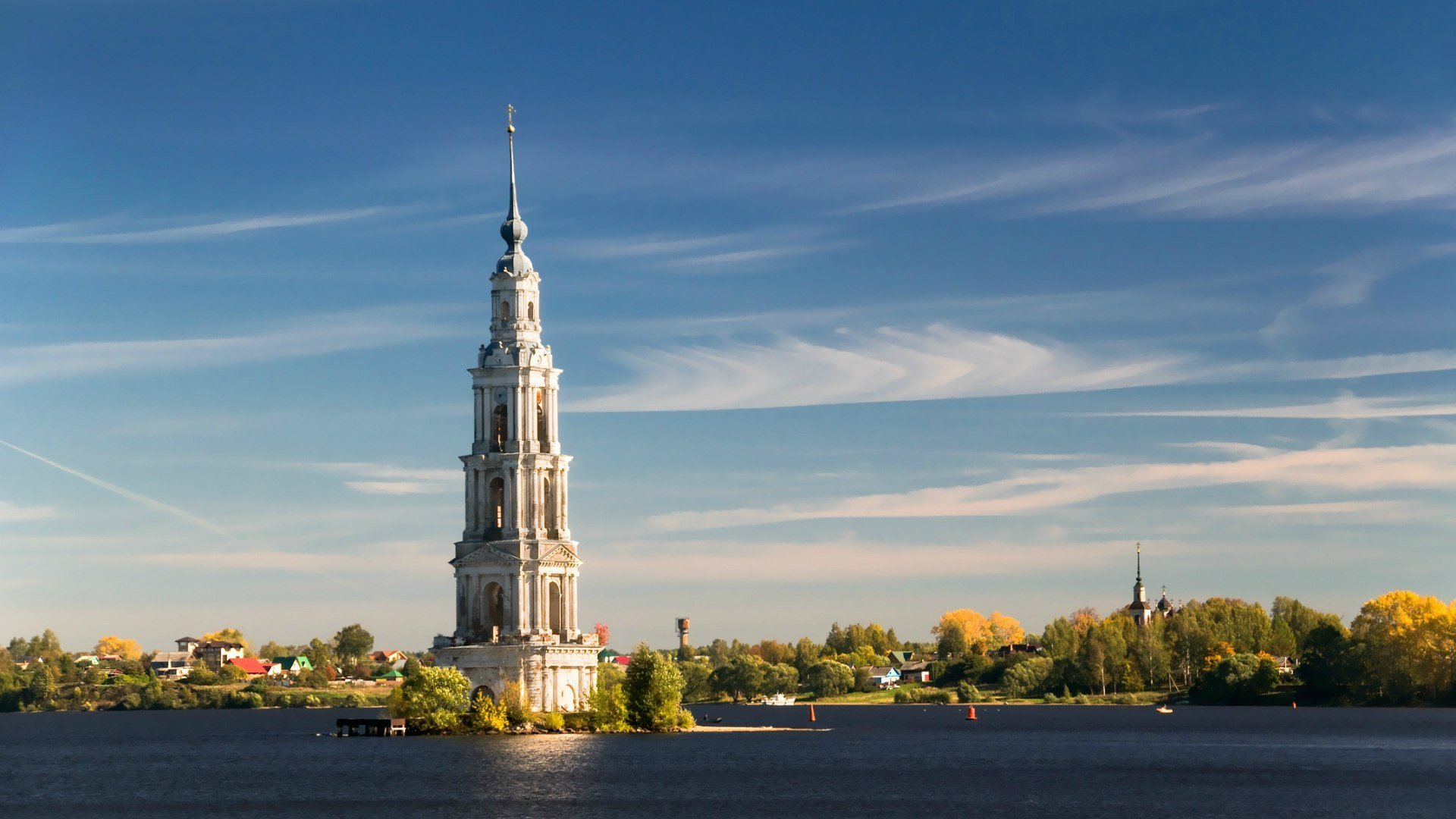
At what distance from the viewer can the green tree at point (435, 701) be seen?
130 metres

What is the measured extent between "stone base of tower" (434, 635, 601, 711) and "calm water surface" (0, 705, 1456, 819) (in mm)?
6012

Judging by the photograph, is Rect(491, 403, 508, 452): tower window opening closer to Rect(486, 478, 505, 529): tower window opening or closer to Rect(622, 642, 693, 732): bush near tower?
Rect(486, 478, 505, 529): tower window opening

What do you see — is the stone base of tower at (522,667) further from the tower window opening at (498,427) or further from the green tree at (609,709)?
the tower window opening at (498,427)

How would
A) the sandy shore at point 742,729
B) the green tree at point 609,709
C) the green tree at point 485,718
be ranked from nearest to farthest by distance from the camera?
the green tree at point 485,718
the green tree at point 609,709
the sandy shore at point 742,729

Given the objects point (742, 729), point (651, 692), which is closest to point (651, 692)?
point (651, 692)

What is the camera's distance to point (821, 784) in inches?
4001

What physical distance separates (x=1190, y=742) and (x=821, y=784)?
53.8 m

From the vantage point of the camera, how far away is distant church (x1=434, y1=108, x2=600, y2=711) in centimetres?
13550

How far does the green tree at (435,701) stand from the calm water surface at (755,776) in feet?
4.86

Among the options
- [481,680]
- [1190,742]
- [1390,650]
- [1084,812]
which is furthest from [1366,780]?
[1390,650]

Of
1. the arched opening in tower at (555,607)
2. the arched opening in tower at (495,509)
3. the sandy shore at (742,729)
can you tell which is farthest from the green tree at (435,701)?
the sandy shore at (742,729)

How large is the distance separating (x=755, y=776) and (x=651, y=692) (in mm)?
26580

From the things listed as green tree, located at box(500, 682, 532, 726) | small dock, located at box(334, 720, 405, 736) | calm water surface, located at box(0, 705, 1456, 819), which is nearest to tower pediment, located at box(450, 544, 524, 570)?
green tree, located at box(500, 682, 532, 726)

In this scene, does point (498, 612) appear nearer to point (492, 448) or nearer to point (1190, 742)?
point (492, 448)
